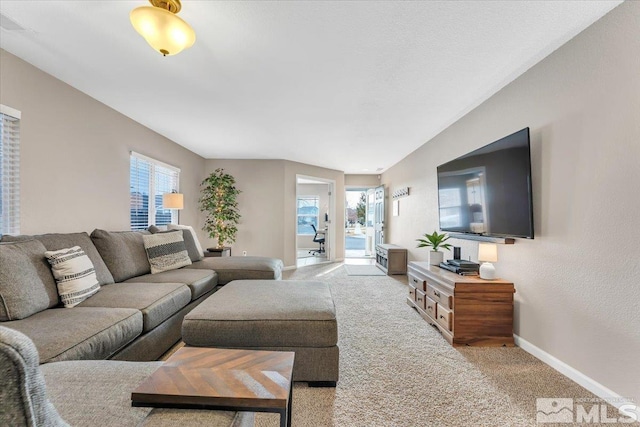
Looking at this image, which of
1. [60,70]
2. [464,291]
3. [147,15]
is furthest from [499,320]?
[60,70]

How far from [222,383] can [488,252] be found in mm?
2507

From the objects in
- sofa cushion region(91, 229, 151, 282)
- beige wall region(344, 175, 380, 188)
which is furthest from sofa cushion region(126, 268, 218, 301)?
beige wall region(344, 175, 380, 188)

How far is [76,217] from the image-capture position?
9.34ft

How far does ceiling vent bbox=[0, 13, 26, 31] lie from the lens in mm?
1804

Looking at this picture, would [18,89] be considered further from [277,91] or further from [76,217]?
[277,91]

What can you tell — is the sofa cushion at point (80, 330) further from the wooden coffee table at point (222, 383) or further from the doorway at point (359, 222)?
the doorway at point (359, 222)

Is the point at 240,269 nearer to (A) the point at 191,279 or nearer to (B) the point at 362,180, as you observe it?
(A) the point at 191,279

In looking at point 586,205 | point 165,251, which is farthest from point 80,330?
point 586,205

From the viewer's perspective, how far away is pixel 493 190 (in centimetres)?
254

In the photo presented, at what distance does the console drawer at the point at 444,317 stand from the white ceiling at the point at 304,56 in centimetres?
212

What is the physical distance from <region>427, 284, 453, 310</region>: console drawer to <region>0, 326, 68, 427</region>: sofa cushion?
2640 millimetres

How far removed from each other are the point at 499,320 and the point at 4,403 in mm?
2962

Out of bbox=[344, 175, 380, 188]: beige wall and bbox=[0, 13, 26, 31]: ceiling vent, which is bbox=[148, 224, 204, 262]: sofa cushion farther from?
bbox=[344, 175, 380, 188]: beige wall

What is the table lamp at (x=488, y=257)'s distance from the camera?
8.27 ft
